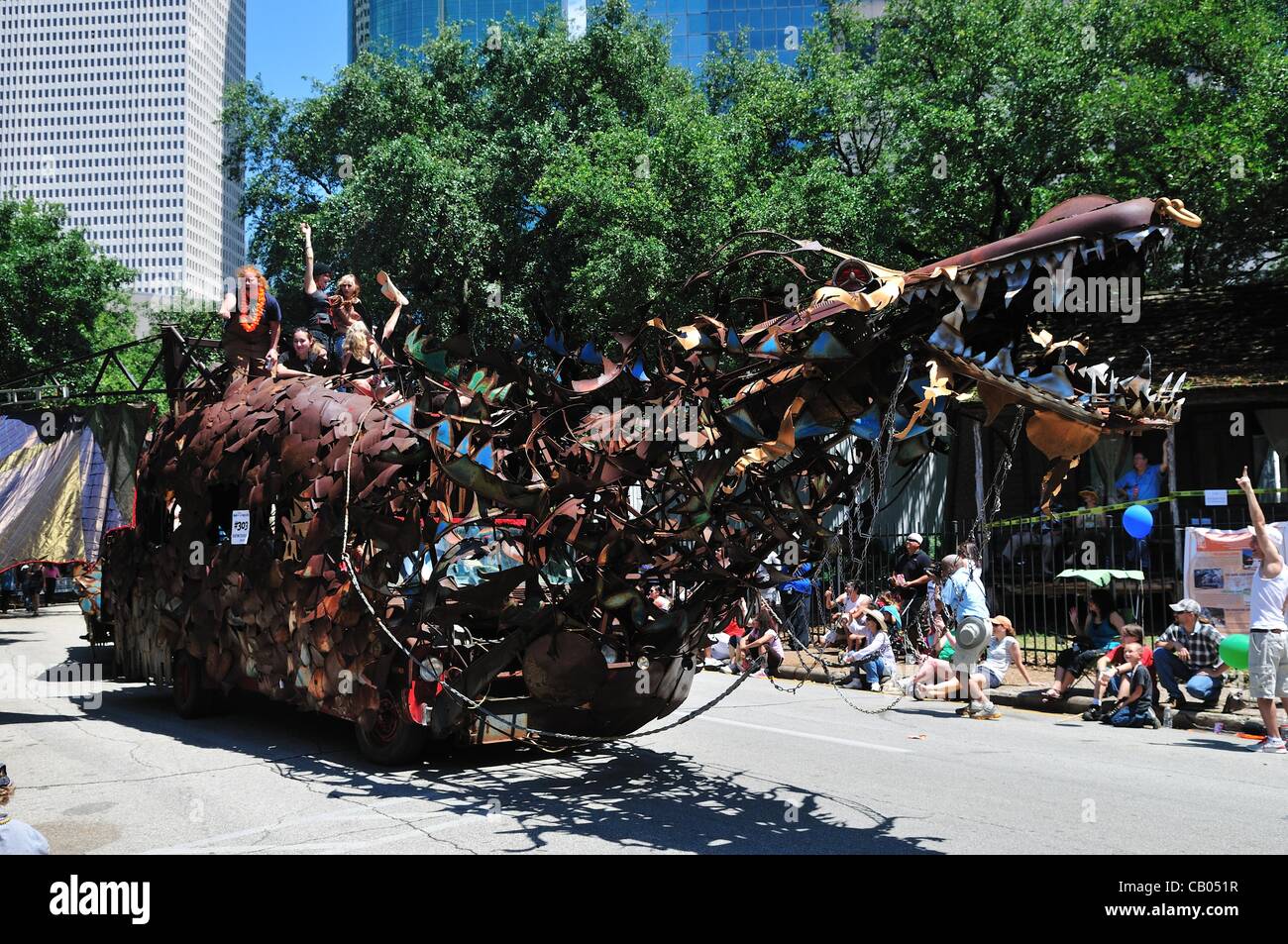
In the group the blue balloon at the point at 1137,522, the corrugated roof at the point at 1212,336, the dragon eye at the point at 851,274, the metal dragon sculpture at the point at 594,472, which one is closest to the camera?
the metal dragon sculpture at the point at 594,472

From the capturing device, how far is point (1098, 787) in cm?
848

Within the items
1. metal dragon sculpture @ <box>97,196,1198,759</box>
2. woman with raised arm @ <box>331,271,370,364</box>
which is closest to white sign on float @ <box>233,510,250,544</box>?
metal dragon sculpture @ <box>97,196,1198,759</box>

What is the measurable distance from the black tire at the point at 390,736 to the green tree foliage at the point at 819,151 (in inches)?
353

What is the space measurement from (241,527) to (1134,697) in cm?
888

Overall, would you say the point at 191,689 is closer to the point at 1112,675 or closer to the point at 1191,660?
the point at 1112,675

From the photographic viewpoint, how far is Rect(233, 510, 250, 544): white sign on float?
973 centimetres

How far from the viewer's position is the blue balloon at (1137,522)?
1521 centimetres

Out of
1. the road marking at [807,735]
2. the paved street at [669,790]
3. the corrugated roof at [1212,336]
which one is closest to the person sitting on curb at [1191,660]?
the paved street at [669,790]

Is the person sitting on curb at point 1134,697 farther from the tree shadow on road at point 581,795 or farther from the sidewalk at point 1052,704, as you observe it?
the tree shadow on road at point 581,795

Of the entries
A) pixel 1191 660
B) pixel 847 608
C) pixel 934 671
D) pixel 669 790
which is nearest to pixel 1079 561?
pixel 847 608

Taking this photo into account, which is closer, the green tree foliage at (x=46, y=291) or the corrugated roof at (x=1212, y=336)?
the corrugated roof at (x=1212, y=336)

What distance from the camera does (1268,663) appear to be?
32.8 feet

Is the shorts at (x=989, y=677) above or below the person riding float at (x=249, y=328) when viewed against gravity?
below
